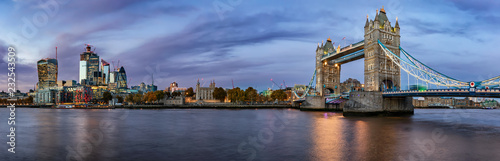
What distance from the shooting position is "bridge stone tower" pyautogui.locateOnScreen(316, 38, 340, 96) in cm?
8031

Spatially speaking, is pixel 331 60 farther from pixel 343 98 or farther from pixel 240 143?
pixel 240 143

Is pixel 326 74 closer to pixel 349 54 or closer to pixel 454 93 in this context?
pixel 349 54

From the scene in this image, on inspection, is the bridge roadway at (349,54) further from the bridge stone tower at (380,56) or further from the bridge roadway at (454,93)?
the bridge roadway at (454,93)

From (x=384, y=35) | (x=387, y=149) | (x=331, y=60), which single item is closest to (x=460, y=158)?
(x=387, y=149)

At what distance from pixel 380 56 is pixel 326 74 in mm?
25727

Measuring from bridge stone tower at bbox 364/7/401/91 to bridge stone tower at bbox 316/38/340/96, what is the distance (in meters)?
22.2

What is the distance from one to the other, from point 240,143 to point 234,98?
8768 cm

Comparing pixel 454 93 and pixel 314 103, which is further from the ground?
pixel 454 93

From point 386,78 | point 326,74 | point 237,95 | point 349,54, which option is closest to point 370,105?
point 386,78

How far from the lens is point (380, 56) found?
5569cm

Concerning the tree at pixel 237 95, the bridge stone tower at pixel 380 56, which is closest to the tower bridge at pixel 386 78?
the bridge stone tower at pixel 380 56

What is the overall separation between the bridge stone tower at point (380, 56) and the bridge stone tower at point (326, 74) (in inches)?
875

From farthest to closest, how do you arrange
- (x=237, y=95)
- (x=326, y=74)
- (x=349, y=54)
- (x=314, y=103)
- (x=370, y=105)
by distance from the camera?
(x=237, y=95)
(x=326, y=74)
(x=314, y=103)
(x=349, y=54)
(x=370, y=105)

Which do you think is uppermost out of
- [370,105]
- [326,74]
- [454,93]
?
[326,74]
